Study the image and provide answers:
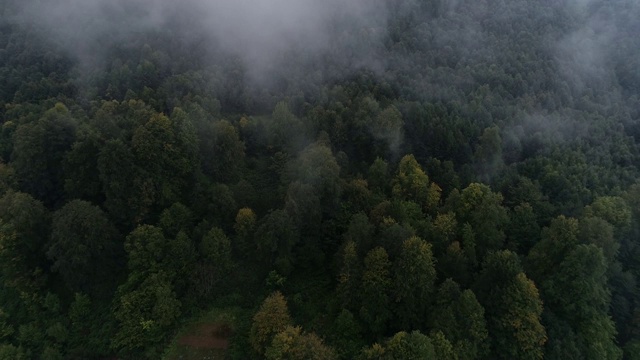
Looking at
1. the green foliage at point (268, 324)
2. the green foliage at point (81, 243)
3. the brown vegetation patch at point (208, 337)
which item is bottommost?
the brown vegetation patch at point (208, 337)

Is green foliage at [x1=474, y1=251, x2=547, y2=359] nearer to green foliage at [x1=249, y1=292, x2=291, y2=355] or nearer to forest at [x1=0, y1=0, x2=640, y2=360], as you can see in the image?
forest at [x1=0, y1=0, x2=640, y2=360]

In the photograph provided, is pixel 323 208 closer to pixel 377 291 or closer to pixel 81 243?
pixel 377 291

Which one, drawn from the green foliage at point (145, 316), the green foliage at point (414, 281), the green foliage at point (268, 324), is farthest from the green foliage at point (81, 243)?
the green foliage at point (414, 281)

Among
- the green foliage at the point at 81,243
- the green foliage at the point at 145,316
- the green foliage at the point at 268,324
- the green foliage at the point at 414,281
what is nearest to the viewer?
the green foliage at the point at 268,324

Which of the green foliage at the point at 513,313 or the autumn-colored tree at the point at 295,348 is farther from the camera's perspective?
the green foliage at the point at 513,313

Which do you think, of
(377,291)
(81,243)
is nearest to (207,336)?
(81,243)

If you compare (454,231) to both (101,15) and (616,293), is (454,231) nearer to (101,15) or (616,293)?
(616,293)

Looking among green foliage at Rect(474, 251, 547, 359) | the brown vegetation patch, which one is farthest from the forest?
the brown vegetation patch

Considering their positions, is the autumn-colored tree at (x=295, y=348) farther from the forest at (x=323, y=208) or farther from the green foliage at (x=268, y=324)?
the green foliage at (x=268, y=324)

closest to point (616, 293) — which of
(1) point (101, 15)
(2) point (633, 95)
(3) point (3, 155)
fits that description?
(2) point (633, 95)
